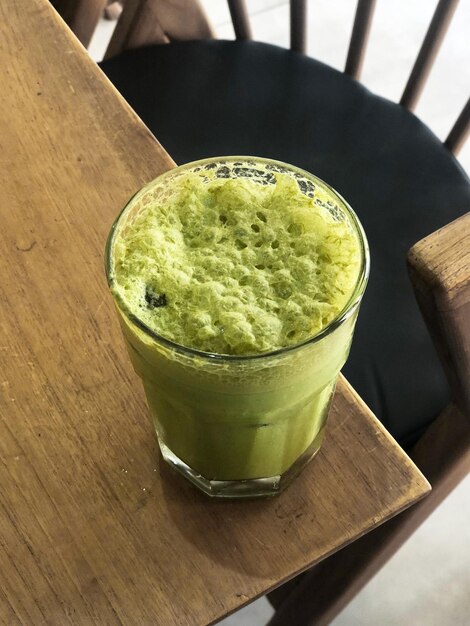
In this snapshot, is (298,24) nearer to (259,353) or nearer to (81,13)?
(81,13)

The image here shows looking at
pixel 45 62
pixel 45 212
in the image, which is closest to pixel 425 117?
pixel 45 62

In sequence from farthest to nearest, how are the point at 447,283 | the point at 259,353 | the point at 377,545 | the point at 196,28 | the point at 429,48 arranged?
1. the point at 196,28
2. the point at 429,48
3. the point at 377,545
4. the point at 447,283
5. the point at 259,353

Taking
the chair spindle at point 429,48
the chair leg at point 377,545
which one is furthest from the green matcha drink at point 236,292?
the chair spindle at point 429,48

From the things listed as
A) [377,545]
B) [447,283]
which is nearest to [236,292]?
[447,283]

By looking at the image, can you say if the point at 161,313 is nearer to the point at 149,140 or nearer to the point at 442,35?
the point at 149,140

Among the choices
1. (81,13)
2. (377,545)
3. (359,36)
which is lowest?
(377,545)

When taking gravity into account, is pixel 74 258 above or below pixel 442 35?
below

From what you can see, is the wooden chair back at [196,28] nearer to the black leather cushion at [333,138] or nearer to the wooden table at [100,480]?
the black leather cushion at [333,138]
